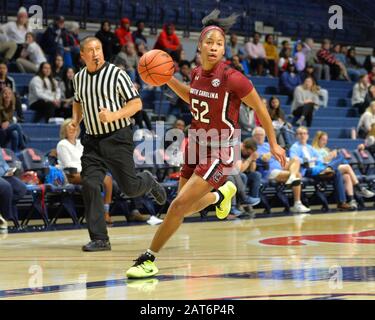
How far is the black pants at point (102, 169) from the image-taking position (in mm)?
8812

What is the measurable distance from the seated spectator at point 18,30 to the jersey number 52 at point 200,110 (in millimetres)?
9384

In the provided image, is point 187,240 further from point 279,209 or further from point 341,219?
point 279,209

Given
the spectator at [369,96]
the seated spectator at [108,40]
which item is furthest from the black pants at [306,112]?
the seated spectator at [108,40]

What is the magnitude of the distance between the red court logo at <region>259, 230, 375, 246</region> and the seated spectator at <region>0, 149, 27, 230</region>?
3327 mm

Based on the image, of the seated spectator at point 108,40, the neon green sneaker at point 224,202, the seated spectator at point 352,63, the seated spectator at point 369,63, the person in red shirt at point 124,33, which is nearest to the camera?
the neon green sneaker at point 224,202

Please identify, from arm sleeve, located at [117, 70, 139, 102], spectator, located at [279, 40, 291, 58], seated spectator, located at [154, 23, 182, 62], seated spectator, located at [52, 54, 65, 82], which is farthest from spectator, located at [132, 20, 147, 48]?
arm sleeve, located at [117, 70, 139, 102]

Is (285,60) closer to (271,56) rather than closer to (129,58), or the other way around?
(271,56)

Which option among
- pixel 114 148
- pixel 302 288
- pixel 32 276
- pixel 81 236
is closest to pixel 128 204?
pixel 81 236

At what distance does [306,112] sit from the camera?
18.1 metres

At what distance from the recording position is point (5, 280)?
6613 millimetres

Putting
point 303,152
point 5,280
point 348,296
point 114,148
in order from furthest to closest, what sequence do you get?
point 303,152
point 114,148
point 5,280
point 348,296

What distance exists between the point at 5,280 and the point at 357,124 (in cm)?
1379

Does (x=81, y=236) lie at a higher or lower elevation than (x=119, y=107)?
lower

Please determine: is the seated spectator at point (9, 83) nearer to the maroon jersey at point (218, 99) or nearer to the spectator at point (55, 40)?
the spectator at point (55, 40)
